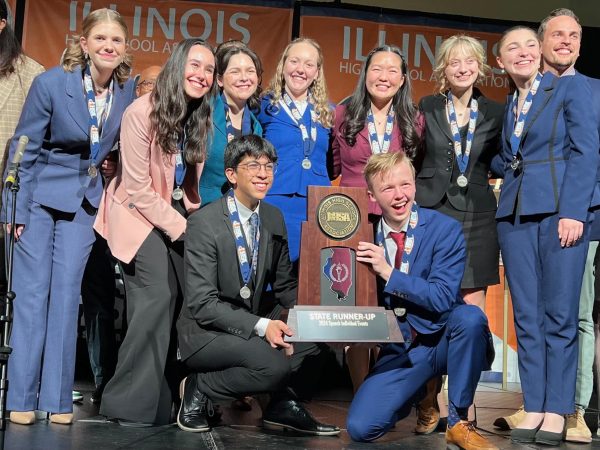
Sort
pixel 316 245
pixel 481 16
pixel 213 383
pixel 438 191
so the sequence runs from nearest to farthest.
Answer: pixel 316 245 → pixel 213 383 → pixel 438 191 → pixel 481 16

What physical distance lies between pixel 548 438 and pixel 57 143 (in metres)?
2.73

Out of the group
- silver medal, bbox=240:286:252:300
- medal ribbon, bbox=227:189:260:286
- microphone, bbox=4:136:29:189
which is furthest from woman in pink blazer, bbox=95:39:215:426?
microphone, bbox=4:136:29:189

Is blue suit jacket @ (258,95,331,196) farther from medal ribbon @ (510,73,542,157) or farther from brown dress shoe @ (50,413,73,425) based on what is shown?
brown dress shoe @ (50,413,73,425)

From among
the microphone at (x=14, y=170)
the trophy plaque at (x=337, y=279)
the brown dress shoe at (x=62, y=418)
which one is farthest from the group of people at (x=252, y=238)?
the microphone at (x=14, y=170)

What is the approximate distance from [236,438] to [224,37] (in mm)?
4694

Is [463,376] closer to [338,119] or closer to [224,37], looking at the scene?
[338,119]

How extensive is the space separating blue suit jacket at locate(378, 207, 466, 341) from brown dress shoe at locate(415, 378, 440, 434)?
429mm

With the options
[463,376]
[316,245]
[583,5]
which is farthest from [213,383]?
[583,5]

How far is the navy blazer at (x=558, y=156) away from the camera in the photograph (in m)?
4.22

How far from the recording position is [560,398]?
418 cm

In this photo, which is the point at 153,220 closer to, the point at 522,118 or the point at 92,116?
the point at 92,116

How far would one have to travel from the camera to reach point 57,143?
4309 mm

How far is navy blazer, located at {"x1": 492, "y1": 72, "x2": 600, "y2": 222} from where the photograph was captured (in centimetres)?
422

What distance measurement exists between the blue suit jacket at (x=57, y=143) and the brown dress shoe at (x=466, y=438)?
202 centimetres
